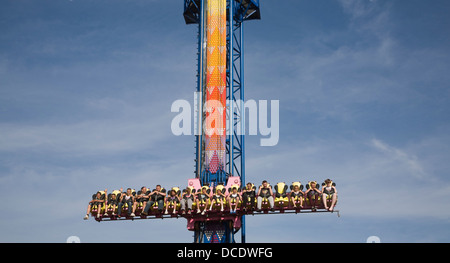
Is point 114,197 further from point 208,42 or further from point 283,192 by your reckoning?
point 208,42

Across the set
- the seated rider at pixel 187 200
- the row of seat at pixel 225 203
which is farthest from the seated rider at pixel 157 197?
the seated rider at pixel 187 200

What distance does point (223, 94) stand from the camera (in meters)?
41.1

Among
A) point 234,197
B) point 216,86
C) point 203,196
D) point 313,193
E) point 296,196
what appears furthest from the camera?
point 216,86

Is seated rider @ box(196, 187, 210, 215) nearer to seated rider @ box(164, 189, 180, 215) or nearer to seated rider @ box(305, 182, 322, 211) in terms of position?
seated rider @ box(164, 189, 180, 215)

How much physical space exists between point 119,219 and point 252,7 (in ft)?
77.2

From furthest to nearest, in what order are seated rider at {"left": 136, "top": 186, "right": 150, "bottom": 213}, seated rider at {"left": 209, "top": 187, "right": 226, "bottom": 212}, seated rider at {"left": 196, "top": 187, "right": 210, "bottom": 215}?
seated rider at {"left": 196, "top": 187, "right": 210, "bottom": 215}
seated rider at {"left": 209, "top": 187, "right": 226, "bottom": 212}
seated rider at {"left": 136, "top": 186, "right": 150, "bottom": 213}

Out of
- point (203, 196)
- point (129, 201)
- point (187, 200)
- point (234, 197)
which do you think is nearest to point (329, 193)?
point (234, 197)

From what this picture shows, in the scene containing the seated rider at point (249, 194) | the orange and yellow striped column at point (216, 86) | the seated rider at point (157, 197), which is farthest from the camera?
the orange and yellow striped column at point (216, 86)

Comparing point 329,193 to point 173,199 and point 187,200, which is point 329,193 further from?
point 173,199

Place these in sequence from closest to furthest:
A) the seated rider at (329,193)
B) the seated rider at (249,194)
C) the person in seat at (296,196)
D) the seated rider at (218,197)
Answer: the seated rider at (329,193)
the seated rider at (249,194)
the person in seat at (296,196)
the seated rider at (218,197)

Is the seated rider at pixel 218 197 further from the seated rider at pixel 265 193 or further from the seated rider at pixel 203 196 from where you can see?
the seated rider at pixel 265 193

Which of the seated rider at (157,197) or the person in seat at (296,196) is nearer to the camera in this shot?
the person in seat at (296,196)

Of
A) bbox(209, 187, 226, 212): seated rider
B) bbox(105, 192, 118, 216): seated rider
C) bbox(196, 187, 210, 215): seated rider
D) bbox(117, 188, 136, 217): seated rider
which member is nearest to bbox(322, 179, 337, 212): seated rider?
bbox(209, 187, 226, 212): seated rider
